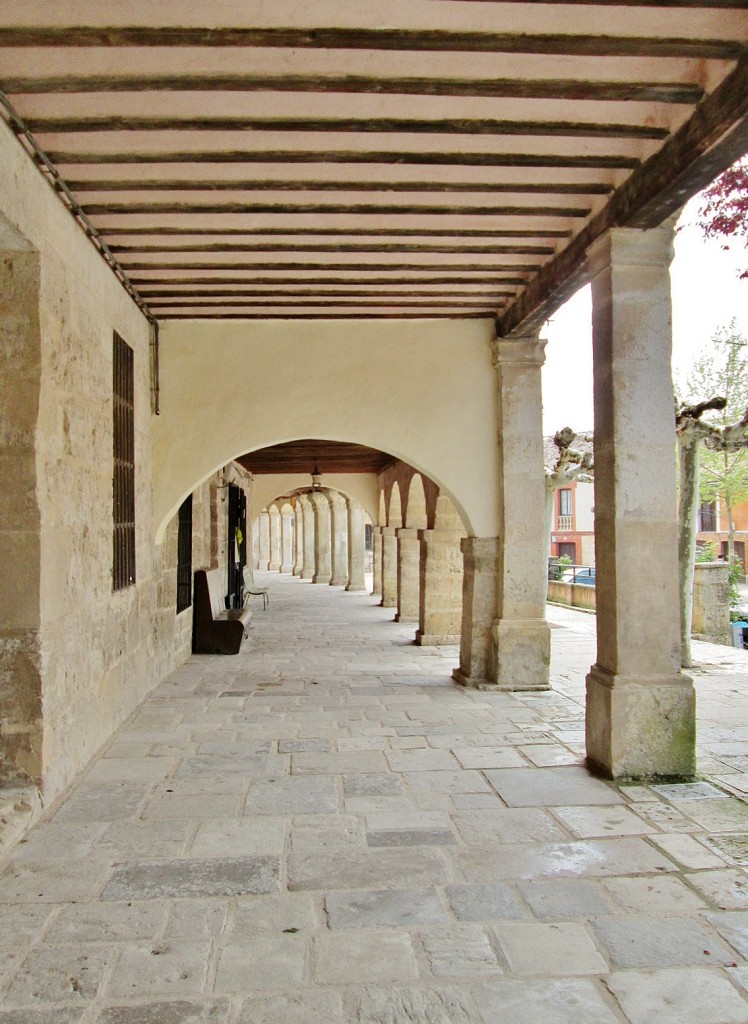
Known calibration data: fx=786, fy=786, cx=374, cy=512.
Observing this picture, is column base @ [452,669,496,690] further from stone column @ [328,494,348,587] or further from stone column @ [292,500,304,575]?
stone column @ [292,500,304,575]

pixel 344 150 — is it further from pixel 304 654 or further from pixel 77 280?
pixel 304 654

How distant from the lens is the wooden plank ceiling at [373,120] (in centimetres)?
276

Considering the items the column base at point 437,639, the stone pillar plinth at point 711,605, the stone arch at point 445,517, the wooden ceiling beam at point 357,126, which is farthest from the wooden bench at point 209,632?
the stone pillar plinth at point 711,605

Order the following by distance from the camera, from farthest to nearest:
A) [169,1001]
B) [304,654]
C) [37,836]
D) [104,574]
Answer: [304,654]
[104,574]
[37,836]
[169,1001]

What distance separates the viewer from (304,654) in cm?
852

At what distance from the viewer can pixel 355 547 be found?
18656 mm

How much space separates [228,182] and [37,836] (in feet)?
10.5

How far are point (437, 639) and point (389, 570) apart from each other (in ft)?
16.7

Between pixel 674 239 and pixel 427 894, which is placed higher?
pixel 674 239

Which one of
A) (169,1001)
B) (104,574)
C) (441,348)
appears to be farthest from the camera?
(441,348)

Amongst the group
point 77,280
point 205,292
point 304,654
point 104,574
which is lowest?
point 304,654

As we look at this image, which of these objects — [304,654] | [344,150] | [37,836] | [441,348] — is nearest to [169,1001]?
[37,836]

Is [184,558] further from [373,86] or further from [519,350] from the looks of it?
[373,86]

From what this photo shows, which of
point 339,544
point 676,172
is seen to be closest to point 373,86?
point 676,172
